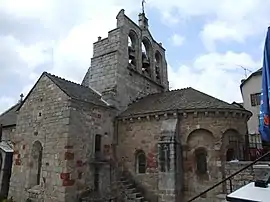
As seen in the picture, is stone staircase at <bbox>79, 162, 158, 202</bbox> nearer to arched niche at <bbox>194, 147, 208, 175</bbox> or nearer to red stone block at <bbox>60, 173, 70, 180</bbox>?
red stone block at <bbox>60, 173, 70, 180</bbox>

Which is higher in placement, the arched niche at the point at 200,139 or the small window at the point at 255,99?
the small window at the point at 255,99

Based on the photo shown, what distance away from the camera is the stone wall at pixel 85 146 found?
12.3 metres

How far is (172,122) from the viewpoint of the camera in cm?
1292

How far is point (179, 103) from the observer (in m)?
13.9

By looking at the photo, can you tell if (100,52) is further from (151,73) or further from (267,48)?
(267,48)

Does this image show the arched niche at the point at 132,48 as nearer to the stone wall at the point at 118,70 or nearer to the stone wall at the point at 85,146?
the stone wall at the point at 118,70

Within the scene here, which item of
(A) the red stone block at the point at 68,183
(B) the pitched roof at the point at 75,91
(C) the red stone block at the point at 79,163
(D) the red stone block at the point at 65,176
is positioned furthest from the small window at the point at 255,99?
(D) the red stone block at the point at 65,176

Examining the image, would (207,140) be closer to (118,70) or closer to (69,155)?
(69,155)

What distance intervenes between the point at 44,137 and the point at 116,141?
166 inches

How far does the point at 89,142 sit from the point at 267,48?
37.2 feet

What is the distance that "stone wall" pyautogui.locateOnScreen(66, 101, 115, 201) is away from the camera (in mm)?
12297

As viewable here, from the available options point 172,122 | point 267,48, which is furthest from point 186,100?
point 267,48

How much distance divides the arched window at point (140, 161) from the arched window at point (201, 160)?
3.08m

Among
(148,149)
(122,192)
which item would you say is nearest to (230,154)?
(148,149)
